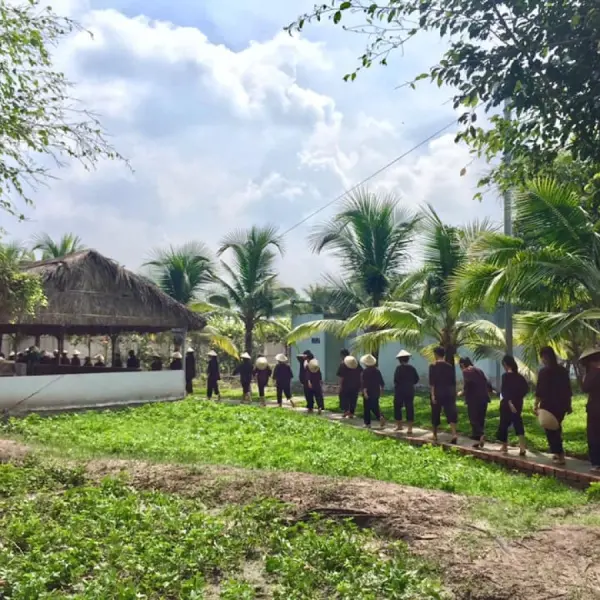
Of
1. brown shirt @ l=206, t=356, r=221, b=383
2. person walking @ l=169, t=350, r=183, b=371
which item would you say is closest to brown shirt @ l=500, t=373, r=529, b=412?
brown shirt @ l=206, t=356, r=221, b=383

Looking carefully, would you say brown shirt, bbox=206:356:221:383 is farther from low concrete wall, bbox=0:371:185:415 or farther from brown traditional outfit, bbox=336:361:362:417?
brown traditional outfit, bbox=336:361:362:417

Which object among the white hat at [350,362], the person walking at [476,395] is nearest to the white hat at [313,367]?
the white hat at [350,362]

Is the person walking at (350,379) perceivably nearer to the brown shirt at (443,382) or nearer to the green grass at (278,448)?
the green grass at (278,448)

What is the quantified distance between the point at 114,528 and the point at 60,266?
1207 centimetres

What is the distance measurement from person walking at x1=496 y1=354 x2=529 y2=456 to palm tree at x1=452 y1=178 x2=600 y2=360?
57 centimetres

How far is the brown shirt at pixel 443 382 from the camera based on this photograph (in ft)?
39.5

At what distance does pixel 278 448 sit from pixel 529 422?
602cm

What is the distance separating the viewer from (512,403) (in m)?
10.7

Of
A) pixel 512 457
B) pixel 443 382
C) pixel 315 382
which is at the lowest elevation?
pixel 512 457

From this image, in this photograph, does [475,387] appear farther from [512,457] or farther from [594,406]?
[594,406]

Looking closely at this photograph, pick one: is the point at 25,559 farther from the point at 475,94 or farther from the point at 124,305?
the point at 124,305

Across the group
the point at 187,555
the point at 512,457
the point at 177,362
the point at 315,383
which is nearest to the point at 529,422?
the point at 512,457

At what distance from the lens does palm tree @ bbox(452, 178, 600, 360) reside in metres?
10.0

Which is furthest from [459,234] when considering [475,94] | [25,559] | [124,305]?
[25,559]
